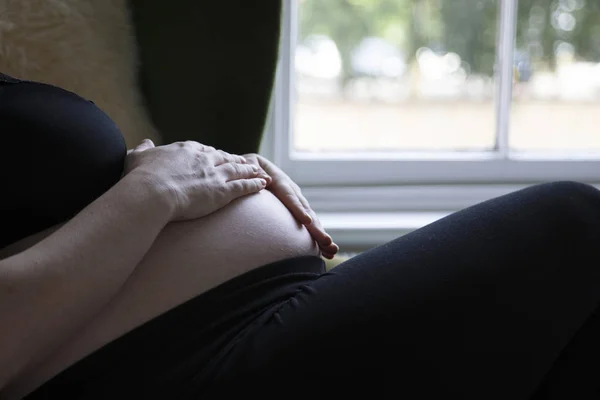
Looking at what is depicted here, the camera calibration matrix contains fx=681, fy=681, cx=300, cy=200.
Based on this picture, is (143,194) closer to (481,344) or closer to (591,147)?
(481,344)

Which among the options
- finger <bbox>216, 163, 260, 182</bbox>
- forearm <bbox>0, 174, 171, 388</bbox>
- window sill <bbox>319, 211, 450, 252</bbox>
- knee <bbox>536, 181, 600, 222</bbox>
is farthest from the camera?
window sill <bbox>319, 211, 450, 252</bbox>

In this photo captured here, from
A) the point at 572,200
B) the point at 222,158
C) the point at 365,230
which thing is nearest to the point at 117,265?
the point at 222,158

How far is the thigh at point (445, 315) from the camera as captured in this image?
64 cm

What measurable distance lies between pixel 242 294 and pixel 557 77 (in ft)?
3.86

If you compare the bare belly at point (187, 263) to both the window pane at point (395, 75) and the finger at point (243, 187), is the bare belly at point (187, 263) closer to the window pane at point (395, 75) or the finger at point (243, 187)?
the finger at point (243, 187)

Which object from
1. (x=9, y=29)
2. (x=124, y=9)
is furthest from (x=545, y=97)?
Result: (x=9, y=29)

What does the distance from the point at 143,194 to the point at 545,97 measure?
1196 millimetres

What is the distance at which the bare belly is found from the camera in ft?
2.25

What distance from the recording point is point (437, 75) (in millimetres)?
1597

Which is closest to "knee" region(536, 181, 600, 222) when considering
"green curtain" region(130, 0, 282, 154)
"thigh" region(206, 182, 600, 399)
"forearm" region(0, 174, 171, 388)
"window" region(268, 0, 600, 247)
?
"thigh" region(206, 182, 600, 399)

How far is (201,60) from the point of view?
3.78ft

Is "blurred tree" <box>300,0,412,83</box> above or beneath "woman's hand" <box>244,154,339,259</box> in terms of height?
above

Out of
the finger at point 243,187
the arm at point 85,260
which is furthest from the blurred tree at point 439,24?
the arm at point 85,260

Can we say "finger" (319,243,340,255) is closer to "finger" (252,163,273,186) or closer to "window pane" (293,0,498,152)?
"finger" (252,163,273,186)
